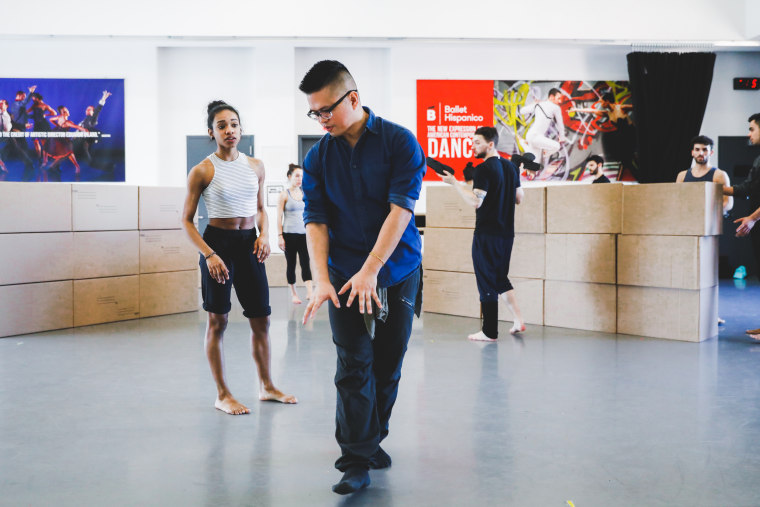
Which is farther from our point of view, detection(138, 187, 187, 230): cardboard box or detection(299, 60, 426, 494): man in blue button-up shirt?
detection(138, 187, 187, 230): cardboard box

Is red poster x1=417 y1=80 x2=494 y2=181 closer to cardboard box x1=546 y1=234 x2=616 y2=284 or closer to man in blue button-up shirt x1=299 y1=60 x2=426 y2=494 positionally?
cardboard box x1=546 y1=234 x2=616 y2=284

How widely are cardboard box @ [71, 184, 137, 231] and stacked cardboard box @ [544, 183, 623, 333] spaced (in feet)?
11.6

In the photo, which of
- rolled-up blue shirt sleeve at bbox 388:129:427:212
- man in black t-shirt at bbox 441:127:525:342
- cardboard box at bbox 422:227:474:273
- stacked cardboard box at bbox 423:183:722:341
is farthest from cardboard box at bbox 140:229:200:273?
rolled-up blue shirt sleeve at bbox 388:129:427:212

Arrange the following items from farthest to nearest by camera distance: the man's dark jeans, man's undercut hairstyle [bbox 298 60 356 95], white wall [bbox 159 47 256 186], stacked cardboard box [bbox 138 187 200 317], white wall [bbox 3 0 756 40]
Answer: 1. white wall [bbox 159 47 256 186]
2. white wall [bbox 3 0 756 40]
3. stacked cardboard box [bbox 138 187 200 317]
4. the man's dark jeans
5. man's undercut hairstyle [bbox 298 60 356 95]

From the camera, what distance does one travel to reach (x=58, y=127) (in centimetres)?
920

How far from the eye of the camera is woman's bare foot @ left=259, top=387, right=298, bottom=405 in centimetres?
321

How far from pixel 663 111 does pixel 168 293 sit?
7115mm

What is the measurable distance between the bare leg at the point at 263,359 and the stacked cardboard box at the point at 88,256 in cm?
279

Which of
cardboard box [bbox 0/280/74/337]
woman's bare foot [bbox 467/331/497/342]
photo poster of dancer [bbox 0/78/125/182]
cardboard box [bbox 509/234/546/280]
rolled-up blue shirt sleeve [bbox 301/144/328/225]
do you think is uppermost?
photo poster of dancer [bbox 0/78/125/182]

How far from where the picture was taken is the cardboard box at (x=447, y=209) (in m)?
5.88

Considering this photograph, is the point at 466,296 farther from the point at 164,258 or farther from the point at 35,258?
the point at 35,258

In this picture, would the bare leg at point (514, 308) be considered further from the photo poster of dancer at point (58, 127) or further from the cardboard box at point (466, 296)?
the photo poster of dancer at point (58, 127)

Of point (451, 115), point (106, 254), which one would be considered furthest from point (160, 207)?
point (451, 115)

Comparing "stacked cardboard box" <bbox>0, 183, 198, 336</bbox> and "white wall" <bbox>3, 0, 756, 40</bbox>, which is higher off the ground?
"white wall" <bbox>3, 0, 756, 40</bbox>
